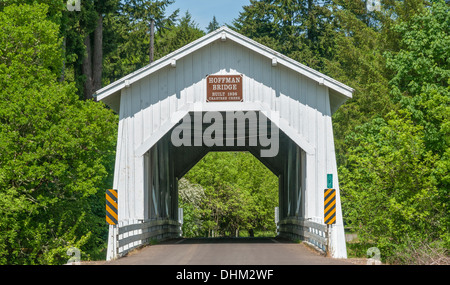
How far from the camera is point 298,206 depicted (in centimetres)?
2433

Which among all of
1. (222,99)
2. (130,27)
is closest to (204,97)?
(222,99)

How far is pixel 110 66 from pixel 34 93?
19973mm

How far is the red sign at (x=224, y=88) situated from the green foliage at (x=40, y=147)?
16.8 feet

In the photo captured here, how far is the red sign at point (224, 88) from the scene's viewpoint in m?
20.2

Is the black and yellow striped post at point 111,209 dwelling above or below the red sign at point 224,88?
below

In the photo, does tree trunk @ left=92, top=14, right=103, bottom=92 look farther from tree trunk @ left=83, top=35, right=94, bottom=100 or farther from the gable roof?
the gable roof

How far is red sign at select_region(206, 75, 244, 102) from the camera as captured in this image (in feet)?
66.1

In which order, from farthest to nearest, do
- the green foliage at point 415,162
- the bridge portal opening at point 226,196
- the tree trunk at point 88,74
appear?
the bridge portal opening at point 226,196
the tree trunk at point 88,74
the green foliage at point 415,162

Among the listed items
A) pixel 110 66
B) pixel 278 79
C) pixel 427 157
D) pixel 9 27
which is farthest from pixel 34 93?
pixel 110 66

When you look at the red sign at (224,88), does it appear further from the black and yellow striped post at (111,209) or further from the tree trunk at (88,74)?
the tree trunk at (88,74)

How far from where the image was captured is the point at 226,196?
5228 centimetres

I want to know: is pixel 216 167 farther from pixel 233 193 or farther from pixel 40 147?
pixel 40 147

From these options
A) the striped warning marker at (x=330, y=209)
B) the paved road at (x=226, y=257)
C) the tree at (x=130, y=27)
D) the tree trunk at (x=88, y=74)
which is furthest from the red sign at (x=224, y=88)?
the tree at (x=130, y=27)

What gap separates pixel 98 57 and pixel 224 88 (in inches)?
633
